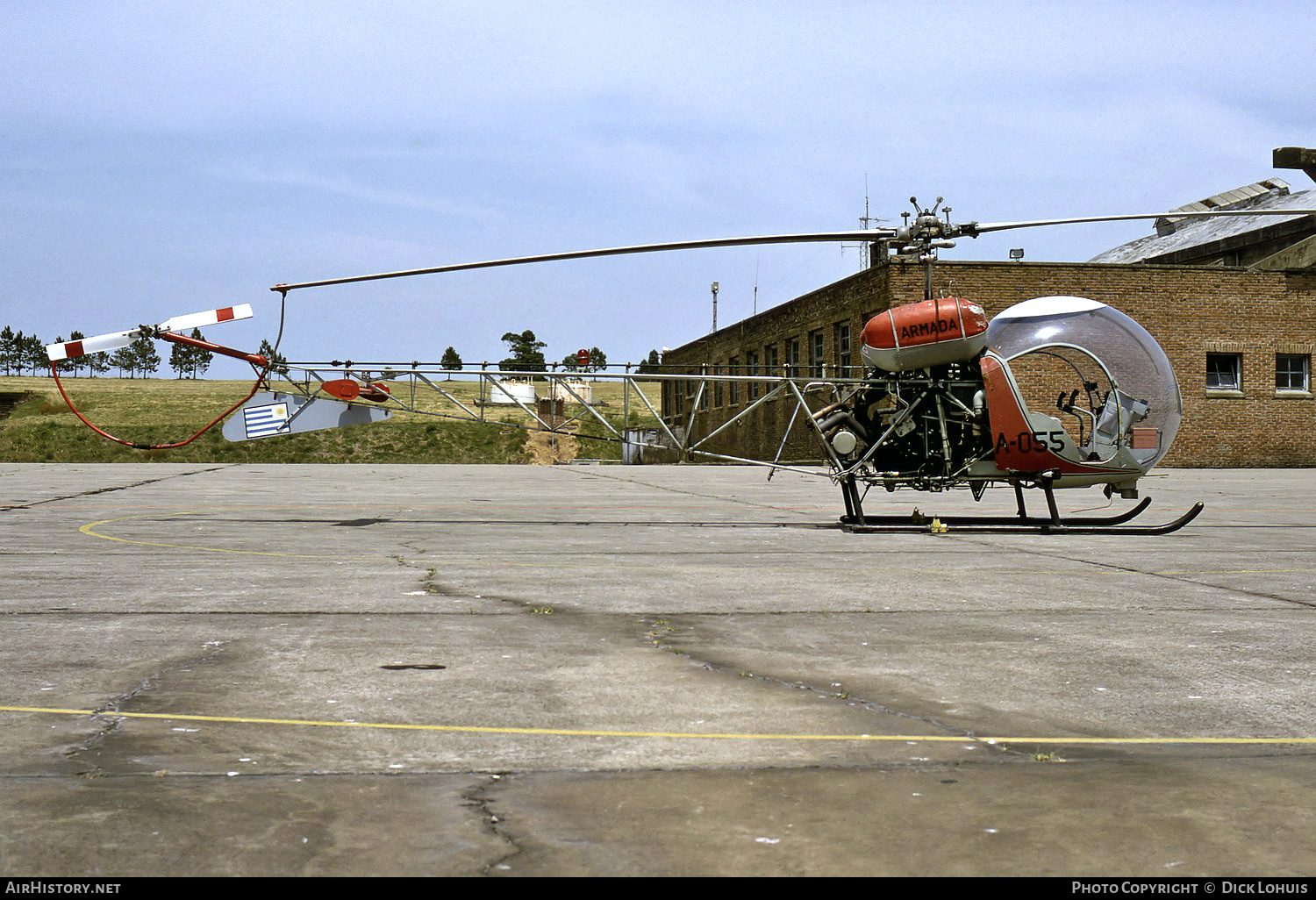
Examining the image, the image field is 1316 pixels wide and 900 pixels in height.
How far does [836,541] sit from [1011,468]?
2.50m

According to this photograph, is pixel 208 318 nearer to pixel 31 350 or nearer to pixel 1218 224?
pixel 1218 224

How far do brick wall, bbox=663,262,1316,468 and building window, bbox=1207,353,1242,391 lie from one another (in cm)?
20

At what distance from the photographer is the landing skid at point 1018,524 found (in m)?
15.5

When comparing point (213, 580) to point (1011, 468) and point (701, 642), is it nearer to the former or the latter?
point (701, 642)

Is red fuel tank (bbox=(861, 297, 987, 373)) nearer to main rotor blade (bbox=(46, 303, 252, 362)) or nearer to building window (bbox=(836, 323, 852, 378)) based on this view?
main rotor blade (bbox=(46, 303, 252, 362))

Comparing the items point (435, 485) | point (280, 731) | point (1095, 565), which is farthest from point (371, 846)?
point (435, 485)

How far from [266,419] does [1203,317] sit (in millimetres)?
35931

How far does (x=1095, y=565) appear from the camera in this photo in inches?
472

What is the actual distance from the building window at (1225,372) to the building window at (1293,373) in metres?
1.64

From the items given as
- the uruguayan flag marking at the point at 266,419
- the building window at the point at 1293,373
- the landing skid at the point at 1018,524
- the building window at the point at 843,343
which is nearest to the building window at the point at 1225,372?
the building window at the point at 1293,373

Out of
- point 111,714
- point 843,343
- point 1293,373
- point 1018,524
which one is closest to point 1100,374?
point 1018,524

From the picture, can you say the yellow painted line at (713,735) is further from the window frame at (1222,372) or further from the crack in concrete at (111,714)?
the window frame at (1222,372)

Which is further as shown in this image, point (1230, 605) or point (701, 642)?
point (1230, 605)

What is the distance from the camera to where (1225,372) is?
43.3 metres
